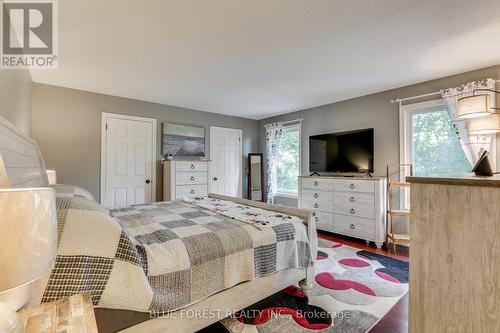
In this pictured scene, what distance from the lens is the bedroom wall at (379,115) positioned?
10.2 ft

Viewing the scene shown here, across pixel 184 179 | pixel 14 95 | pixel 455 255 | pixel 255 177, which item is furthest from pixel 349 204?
pixel 14 95

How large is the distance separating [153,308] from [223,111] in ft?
13.9

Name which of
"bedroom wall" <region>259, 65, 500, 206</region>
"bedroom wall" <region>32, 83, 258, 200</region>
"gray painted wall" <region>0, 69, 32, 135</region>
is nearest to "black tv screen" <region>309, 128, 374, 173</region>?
"bedroom wall" <region>259, 65, 500, 206</region>

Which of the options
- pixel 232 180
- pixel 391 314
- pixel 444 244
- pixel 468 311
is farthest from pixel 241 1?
pixel 232 180

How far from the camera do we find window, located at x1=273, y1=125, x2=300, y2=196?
5109 mm

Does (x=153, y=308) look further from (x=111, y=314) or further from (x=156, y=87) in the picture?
(x=156, y=87)

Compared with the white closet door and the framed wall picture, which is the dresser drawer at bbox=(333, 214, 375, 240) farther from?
the white closet door

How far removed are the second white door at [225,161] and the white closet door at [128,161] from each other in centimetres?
128

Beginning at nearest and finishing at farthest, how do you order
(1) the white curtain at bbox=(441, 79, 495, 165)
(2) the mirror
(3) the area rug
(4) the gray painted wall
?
(3) the area rug → (4) the gray painted wall → (1) the white curtain at bbox=(441, 79, 495, 165) → (2) the mirror

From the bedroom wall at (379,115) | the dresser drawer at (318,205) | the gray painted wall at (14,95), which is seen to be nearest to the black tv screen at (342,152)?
the bedroom wall at (379,115)

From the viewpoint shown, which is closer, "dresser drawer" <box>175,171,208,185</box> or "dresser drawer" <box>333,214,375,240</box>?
"dresser drawer" <box>333,214,375,240</box>

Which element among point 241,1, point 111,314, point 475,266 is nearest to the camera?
point 475,266

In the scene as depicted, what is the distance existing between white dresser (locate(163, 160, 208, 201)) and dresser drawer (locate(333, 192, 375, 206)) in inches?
90.3

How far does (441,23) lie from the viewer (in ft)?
6.43
